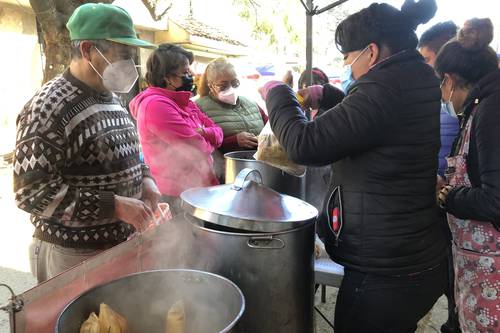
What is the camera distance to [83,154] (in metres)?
1.66

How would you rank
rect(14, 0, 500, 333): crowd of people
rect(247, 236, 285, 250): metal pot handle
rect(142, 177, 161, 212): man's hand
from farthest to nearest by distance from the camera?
1. rect(142, 177, 161, 212): man's hand
2. rect(14, 0, 500, 333): crowd of people
3. rect(247, 236, 285, 250): metal pot handle

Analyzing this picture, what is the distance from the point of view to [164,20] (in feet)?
38.6

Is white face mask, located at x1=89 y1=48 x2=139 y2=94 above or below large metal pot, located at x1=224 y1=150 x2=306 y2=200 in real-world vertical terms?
above

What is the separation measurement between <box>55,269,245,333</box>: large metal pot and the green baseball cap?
1065 millimetres

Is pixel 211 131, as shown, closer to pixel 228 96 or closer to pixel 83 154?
pixel 228 96

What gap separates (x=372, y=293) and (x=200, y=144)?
5.28ft

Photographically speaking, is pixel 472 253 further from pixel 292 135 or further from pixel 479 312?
pixel 292 135

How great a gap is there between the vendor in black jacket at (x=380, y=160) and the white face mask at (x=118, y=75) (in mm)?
736

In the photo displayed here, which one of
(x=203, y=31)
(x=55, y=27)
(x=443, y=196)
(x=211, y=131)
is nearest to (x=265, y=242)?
(x=443, y=196)

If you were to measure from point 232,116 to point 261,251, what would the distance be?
2042 mm

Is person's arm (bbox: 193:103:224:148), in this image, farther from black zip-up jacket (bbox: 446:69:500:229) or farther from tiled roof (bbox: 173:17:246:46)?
tiled roof (bbox: 173:17:246:46)

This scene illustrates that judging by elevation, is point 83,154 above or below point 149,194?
above

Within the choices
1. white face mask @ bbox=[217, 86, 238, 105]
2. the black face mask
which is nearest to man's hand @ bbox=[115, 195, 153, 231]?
the black face mask

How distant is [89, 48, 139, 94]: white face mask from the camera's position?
1.76 meters
